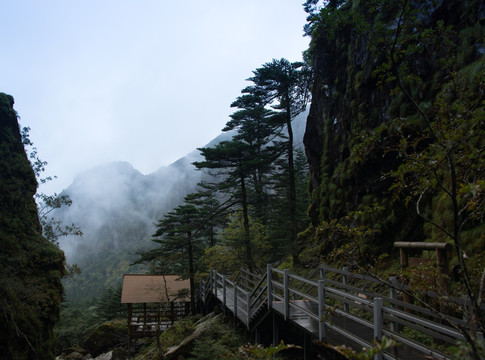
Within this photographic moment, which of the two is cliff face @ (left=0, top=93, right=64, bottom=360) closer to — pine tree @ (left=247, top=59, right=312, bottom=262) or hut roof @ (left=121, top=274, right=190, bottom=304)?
hut roof @ (left=121, top=274, right=190, bottom=304)

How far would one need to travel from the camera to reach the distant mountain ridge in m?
84.8

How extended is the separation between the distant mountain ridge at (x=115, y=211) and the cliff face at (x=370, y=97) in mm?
71337

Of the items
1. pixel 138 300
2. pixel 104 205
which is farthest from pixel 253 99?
pixel 104 205

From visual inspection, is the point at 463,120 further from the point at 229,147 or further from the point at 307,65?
the point at 307,65

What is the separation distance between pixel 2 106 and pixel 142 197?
114683mm

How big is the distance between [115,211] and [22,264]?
114 m

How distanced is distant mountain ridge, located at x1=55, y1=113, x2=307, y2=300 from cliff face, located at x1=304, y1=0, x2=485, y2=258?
234ft

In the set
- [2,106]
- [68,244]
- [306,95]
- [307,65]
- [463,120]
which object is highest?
[307,65]

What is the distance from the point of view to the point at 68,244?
107500 mm

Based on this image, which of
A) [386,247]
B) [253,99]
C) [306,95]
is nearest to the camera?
[386,247]

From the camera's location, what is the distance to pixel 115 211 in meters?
119

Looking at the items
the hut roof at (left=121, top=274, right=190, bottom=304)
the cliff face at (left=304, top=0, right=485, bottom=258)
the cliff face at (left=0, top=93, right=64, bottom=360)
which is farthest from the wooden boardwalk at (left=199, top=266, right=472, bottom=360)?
the hut roof at (left=121, top=274, right=190, bottom=304)

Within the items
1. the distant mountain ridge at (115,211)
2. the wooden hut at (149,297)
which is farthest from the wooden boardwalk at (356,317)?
the distant mountain ridge at (115,211)

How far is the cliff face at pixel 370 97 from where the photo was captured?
23.3ft
